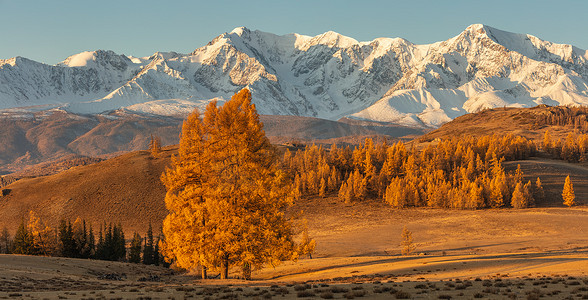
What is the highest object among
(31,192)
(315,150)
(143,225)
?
(315,150)

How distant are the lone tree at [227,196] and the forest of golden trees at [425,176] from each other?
10457 cm

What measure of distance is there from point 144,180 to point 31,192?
39316 millimetres

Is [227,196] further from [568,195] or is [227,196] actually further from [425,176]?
[568,195]

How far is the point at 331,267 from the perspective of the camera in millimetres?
44438

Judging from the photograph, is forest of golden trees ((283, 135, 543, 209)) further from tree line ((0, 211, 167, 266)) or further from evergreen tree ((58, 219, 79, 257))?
evergreen tree ((58, 219, 79, 257))

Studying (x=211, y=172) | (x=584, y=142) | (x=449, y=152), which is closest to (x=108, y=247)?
(x=211, y=172)

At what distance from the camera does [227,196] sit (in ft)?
112

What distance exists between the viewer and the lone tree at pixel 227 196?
33.5m

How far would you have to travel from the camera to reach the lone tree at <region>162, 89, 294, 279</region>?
33.5 metres

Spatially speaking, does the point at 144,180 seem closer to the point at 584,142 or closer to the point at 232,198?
the point at 232,198

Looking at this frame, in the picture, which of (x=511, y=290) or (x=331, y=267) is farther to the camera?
(x=331, y=267)

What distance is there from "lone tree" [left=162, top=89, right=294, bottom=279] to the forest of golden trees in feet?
343

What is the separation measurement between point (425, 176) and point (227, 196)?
119 m

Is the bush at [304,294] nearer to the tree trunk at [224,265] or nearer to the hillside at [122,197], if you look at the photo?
the tree trunk at [224,265]
